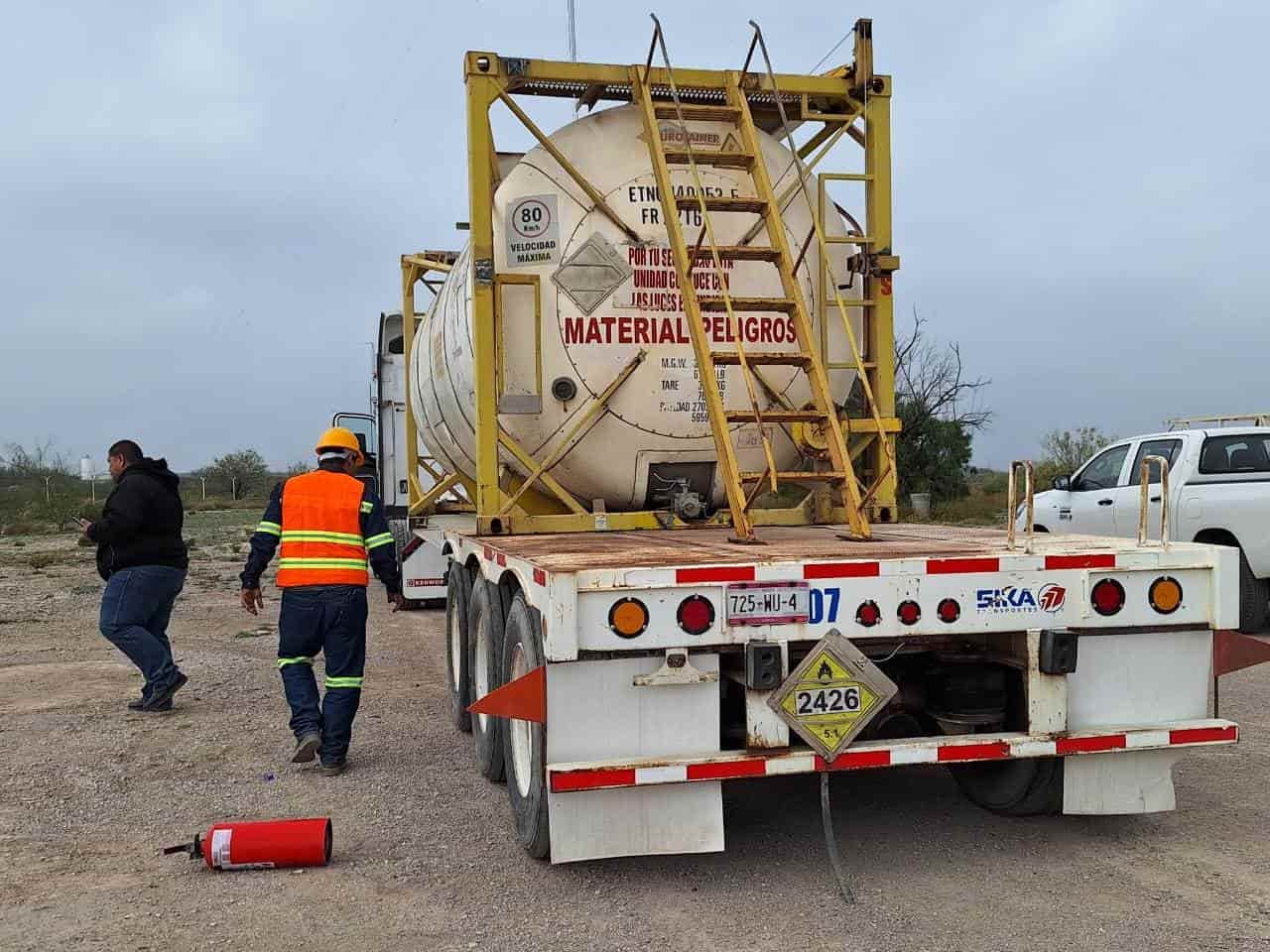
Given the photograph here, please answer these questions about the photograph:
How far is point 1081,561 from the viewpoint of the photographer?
4.55 meters

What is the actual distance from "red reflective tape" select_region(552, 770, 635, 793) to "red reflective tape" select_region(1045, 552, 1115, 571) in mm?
1764

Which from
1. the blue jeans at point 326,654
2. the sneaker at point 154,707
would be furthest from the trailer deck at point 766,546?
the sneaker at point 154,707

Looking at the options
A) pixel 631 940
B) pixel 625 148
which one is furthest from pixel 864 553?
pixel 625 148

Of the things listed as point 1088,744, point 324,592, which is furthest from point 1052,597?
point 324,592

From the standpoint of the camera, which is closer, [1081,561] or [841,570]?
[841,570]

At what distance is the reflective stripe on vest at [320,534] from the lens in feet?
21.3

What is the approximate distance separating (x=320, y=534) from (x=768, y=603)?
310 cm

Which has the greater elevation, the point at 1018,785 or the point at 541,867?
the point at 1018,785

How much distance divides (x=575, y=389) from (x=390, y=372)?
9339mm

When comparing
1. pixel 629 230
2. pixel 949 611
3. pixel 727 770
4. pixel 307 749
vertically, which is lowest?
pixel 307 749

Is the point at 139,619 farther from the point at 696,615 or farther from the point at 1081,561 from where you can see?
the point at 1081,561

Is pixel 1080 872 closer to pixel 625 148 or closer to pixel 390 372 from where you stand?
pixel 625 148

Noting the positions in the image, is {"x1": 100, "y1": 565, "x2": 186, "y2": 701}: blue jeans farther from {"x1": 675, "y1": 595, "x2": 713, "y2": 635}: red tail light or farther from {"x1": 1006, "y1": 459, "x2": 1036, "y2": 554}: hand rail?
{"x1": 1006, "y1": 459, "x2": 1036, "y2": 554}: hand rail

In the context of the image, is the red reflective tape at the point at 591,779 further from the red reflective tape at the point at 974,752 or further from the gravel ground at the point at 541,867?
the red reflective tape at the point at 974,752
